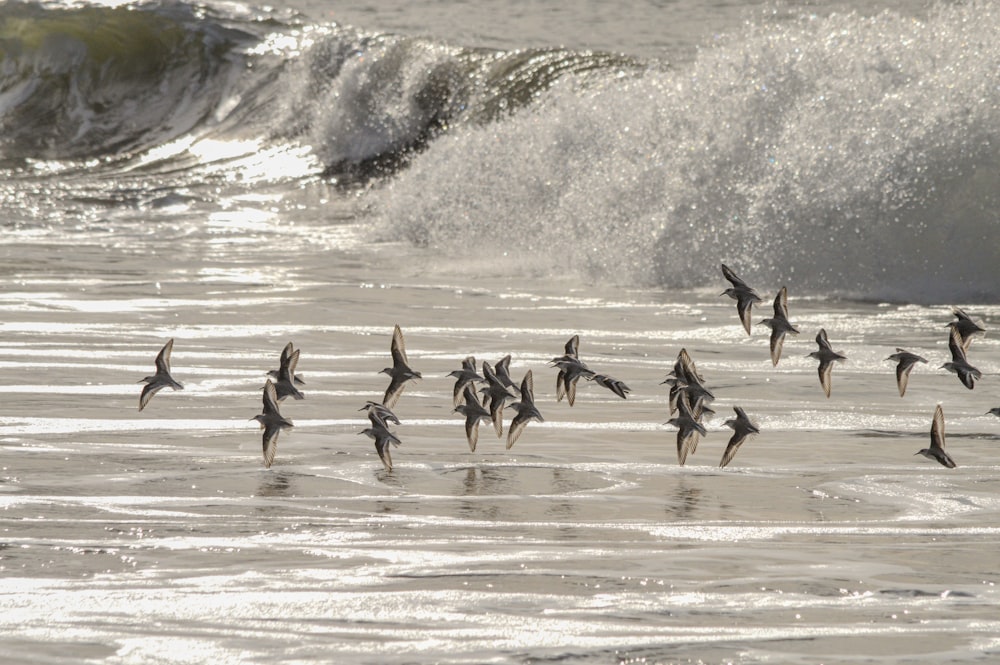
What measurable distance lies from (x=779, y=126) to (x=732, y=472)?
6.82 metres

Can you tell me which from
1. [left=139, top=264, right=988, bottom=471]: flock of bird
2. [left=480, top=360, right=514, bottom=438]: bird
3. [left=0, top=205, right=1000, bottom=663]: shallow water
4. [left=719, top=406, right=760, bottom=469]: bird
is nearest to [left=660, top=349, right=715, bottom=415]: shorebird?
[left=139, top=264, right=988, bottom=471]: flock of bird

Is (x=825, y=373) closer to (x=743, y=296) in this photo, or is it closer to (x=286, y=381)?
(x=743, y=296)

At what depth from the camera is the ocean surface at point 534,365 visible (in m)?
4.02

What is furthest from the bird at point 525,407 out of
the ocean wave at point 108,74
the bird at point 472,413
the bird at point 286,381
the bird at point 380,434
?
the ocean wave at point 108,74

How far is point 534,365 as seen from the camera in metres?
7.93

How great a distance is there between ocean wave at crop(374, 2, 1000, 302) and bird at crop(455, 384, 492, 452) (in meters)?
5.14

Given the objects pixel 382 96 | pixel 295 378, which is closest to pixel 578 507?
pixel 295 378

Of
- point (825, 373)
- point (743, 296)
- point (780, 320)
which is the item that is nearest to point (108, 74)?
point (825, 373)

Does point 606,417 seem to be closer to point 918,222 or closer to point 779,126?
point 918,222

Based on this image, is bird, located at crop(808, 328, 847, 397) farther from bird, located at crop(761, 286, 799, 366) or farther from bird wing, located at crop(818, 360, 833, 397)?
bird, located at crop(761, 286, 799, 366)

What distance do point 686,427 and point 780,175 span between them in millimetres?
6270

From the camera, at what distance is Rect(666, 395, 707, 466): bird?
5.52m

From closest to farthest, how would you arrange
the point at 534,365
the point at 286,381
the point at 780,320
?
the point at 286,381
the point at 780,320
the point at 534,365

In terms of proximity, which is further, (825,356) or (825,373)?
(825,373)
